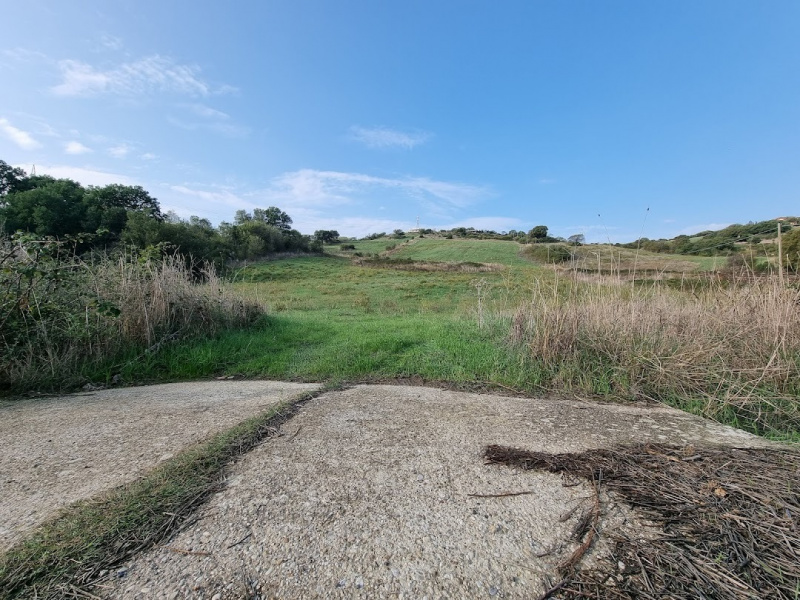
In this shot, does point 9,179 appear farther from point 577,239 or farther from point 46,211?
point 577,239

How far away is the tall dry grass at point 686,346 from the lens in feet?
12.3

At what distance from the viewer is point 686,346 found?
14.6 feet

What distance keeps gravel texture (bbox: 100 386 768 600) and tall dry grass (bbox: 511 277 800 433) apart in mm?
971

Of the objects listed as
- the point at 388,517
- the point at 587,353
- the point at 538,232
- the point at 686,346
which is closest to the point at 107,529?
the point at 388,517

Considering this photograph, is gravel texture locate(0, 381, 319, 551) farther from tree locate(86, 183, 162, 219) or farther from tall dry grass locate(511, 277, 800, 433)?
tree locate(86, 183, 162, 219)

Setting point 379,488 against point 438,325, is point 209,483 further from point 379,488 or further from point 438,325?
point 438,325

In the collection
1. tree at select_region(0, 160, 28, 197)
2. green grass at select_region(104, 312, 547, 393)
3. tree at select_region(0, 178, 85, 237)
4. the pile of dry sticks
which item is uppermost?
tree at select_region(0, 160, 28, 197)

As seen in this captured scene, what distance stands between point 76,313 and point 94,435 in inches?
155

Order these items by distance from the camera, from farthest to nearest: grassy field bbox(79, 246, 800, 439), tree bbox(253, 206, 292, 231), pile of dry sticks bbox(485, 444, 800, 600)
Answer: tree bbox(253, 206, 292, 231) → grassy field bbox(79, 246, 800, 439) → pile of dry sticks bbox(485, 444, 800, 600)

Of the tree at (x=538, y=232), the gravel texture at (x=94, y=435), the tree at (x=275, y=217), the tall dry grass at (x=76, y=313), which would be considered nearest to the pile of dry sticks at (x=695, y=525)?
the gravel texture at (x=94, y=435)

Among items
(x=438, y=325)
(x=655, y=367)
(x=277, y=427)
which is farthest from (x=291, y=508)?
(x=438, y=325)

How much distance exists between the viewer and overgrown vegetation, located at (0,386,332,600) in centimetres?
151

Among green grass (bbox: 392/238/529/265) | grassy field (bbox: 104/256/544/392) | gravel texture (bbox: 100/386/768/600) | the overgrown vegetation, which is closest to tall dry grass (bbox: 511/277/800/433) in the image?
grassy field (bbox: 104/256/544/392)

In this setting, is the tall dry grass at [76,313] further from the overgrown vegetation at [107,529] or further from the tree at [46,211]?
the tree at [46,211]
